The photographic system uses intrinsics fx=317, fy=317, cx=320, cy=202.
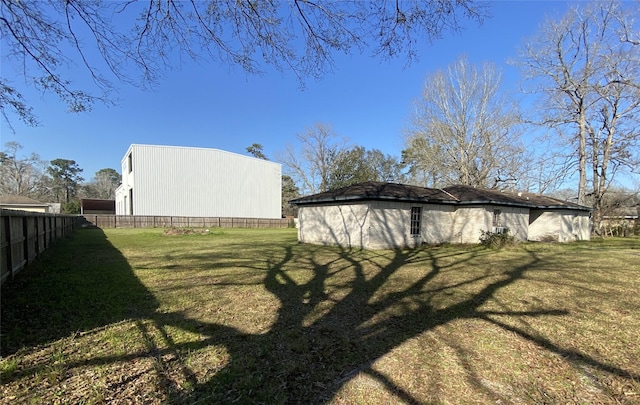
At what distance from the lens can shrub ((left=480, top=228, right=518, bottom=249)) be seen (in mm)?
14328

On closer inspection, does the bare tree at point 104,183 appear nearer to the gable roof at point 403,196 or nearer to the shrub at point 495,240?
the gable roof at point 403,196

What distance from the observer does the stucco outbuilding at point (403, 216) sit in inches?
523

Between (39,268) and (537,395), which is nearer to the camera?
(537,395)

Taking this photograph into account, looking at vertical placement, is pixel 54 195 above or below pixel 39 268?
above

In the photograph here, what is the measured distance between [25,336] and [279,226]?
31036 mm

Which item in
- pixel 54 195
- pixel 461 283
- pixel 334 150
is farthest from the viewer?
pixel 54 195

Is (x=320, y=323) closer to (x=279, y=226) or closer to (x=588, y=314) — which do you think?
(x=588, y=314)

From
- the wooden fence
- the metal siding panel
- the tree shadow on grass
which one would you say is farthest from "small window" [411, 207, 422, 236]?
the metal siding panel

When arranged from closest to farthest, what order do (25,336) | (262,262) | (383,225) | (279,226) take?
1. (25,336)
2. (262,262)
3. (383,225)
4. (279,226)

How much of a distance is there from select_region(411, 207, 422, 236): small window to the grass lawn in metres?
6.72

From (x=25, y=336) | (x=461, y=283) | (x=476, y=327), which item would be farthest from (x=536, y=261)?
(x=25, y=336)

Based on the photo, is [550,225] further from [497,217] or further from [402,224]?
[402,224]

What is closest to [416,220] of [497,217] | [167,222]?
[497,217]

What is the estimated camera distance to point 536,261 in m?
10.5
